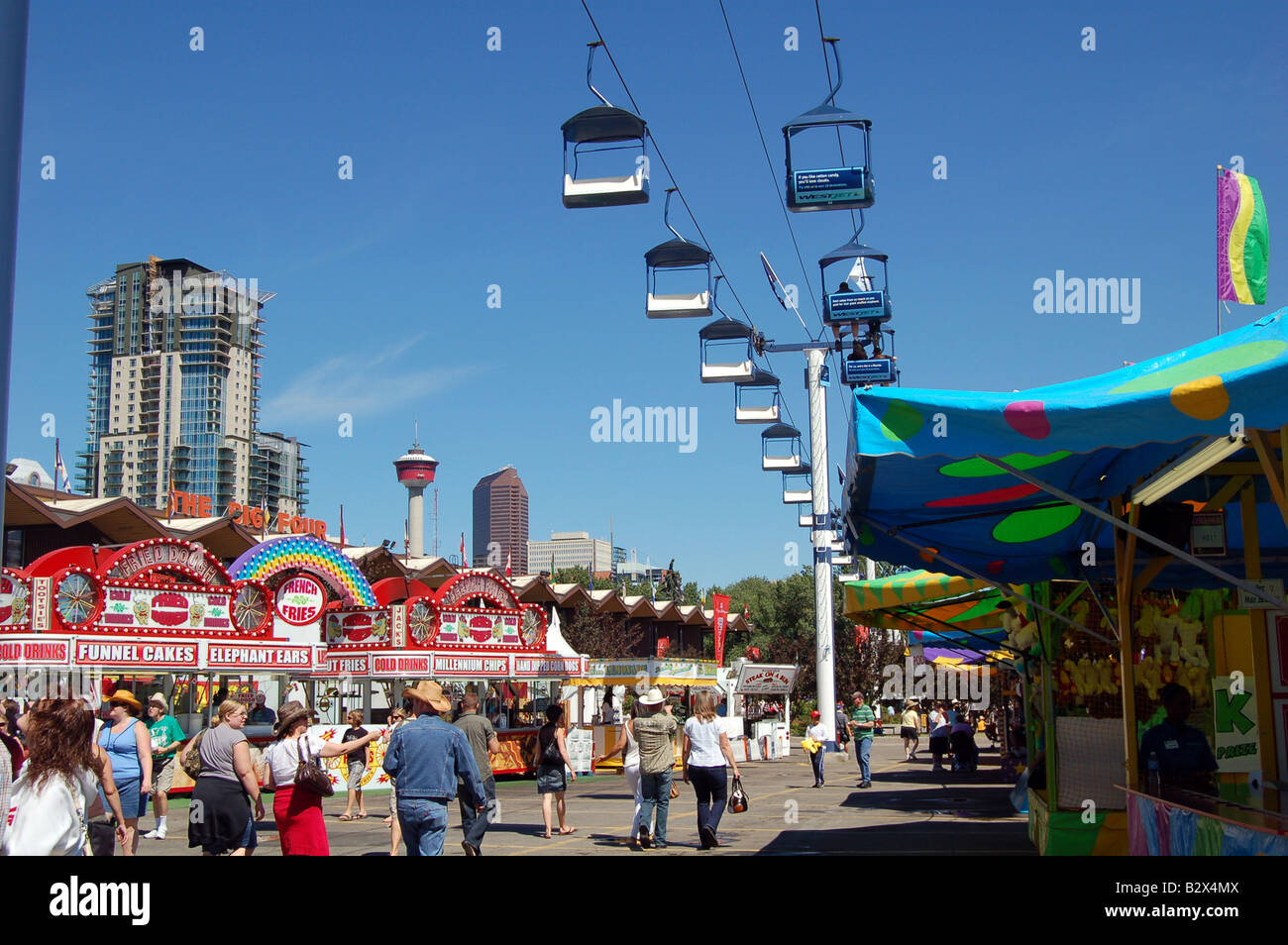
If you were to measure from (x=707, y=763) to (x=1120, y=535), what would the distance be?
4.60 m

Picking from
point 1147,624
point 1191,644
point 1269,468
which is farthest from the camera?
point 1147,624

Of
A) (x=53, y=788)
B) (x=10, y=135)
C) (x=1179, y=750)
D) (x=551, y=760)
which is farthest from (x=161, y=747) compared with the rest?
(x=1179, y=750)

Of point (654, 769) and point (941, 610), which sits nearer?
point (654, 769)

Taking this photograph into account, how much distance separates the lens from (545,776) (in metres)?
12.8

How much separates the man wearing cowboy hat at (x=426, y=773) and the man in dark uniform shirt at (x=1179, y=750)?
15.0 ft

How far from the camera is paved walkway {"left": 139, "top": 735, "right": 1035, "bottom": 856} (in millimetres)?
11734

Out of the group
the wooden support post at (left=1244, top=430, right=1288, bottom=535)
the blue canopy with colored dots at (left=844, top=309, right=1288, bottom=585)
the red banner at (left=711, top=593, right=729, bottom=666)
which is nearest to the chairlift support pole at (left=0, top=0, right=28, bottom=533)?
the blue canopy with colored dots at (left=844, top=309, right=1288, bottom=585)

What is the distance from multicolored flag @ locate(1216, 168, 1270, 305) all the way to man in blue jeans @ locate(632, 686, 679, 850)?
20.8 feet

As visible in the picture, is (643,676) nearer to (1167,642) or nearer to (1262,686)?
(1167,642)

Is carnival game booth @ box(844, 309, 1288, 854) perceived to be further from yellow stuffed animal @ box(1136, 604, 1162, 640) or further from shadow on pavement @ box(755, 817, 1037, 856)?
shadow on pavement @ box(755, 817, 1037, 856)

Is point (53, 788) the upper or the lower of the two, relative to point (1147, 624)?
lower

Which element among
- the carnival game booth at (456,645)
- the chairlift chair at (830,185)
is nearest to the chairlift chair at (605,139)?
the chairlift chair at (830,185)

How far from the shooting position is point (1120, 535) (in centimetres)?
891
